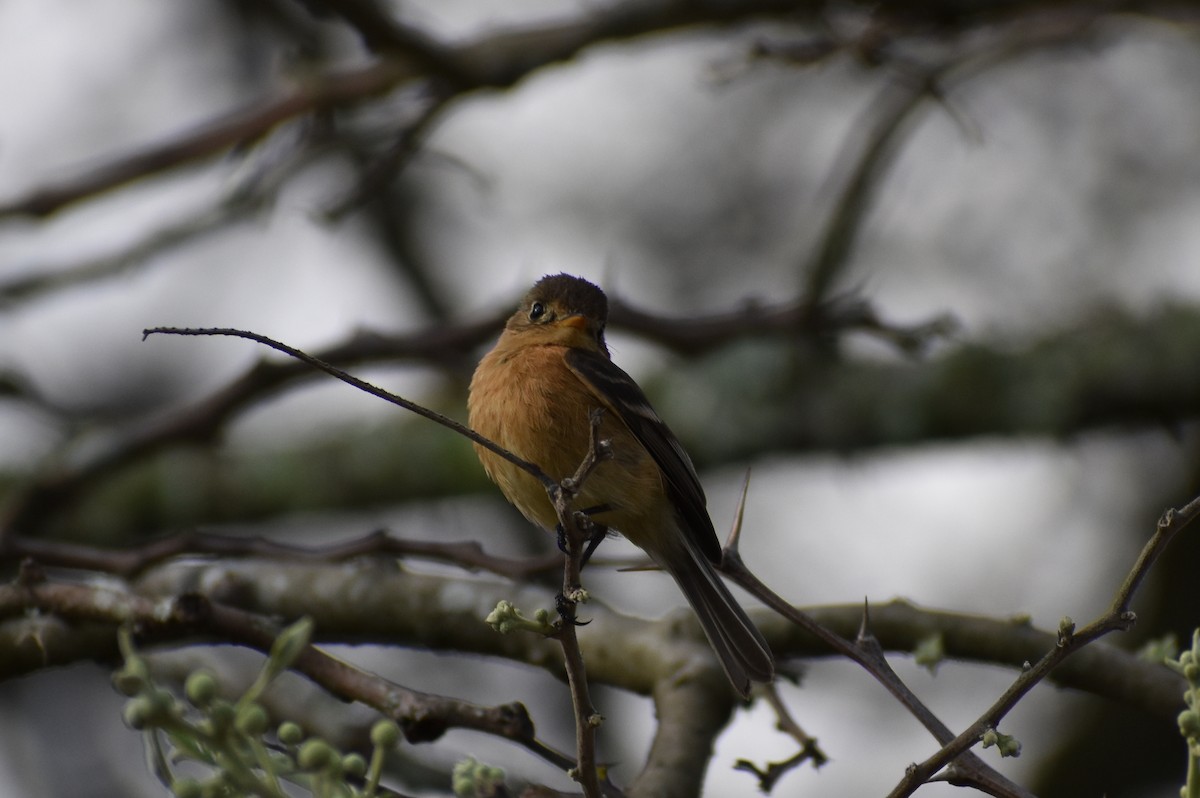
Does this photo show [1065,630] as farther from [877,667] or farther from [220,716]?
[220,716]

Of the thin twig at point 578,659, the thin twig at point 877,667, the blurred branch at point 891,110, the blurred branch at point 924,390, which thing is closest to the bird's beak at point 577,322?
the blurred branch at point 924,390

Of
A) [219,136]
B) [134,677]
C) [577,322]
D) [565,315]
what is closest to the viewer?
[134,677]

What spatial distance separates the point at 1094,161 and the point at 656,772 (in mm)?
8717

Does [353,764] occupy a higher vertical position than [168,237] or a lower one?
lower

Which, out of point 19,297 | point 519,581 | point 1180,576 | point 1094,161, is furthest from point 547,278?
point 1094,161

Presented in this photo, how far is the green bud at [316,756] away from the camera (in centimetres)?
176

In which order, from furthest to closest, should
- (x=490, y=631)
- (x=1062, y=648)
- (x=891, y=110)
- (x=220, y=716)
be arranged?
(x=891, y=110) → (x=490, y=631) → (x=1062, y=648) → (x=220, y=716)

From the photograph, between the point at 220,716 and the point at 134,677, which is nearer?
the point at 134,677

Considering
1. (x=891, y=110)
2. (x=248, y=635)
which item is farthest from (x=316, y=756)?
(x=891, y=110)

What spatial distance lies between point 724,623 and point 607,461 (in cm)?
62

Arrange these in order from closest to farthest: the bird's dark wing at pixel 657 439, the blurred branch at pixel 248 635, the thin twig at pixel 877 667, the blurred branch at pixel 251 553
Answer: the thin twig at pixel 877 667 < the blurred branch at pixel 248 635 < the blurred branch at pixel 251 553 < the bird's dark wing at pixel 657 439

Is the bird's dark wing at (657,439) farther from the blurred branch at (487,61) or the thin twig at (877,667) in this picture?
the blurred branch at (487,61)

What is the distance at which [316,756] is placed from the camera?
1.77m

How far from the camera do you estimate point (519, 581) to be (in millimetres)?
4320
